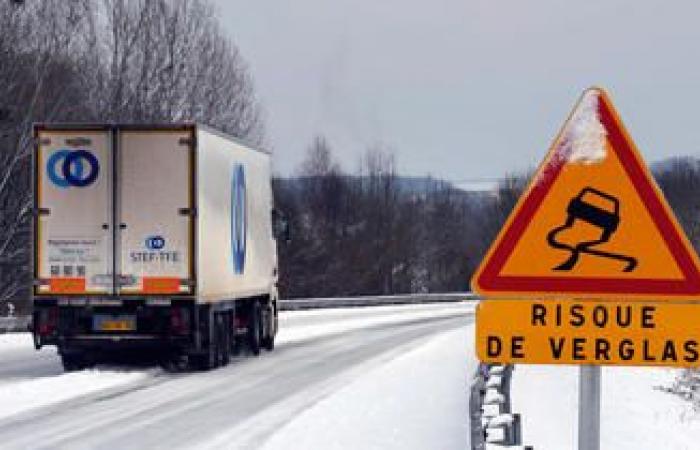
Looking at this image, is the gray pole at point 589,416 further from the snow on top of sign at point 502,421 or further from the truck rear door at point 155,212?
the truck rear door at point 155,212

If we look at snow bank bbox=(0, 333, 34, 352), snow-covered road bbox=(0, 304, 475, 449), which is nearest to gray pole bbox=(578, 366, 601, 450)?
snow-covered road bbox=(0, 304, 475, 449)

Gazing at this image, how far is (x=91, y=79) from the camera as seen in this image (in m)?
48.6

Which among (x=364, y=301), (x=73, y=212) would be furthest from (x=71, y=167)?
(x=364, y=301)

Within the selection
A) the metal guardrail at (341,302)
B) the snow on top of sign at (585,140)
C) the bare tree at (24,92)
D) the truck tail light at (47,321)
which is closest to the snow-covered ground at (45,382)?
the truck tail light at (47,321)

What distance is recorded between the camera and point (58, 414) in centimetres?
1547

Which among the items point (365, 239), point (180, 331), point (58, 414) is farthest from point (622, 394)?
point (365, 239)

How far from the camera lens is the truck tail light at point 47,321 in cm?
2059

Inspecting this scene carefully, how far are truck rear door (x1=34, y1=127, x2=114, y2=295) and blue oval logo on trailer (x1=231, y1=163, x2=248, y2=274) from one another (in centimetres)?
306

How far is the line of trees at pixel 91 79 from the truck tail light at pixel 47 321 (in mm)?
20245

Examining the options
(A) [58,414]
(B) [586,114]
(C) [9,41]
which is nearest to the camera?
(B) [586,114]

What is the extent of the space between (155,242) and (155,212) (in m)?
0.47

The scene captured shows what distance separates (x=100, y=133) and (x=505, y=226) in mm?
15706

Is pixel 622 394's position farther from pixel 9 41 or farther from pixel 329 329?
pixel 9 41

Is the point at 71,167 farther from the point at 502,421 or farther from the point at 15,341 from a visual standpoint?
the point at 502,421
